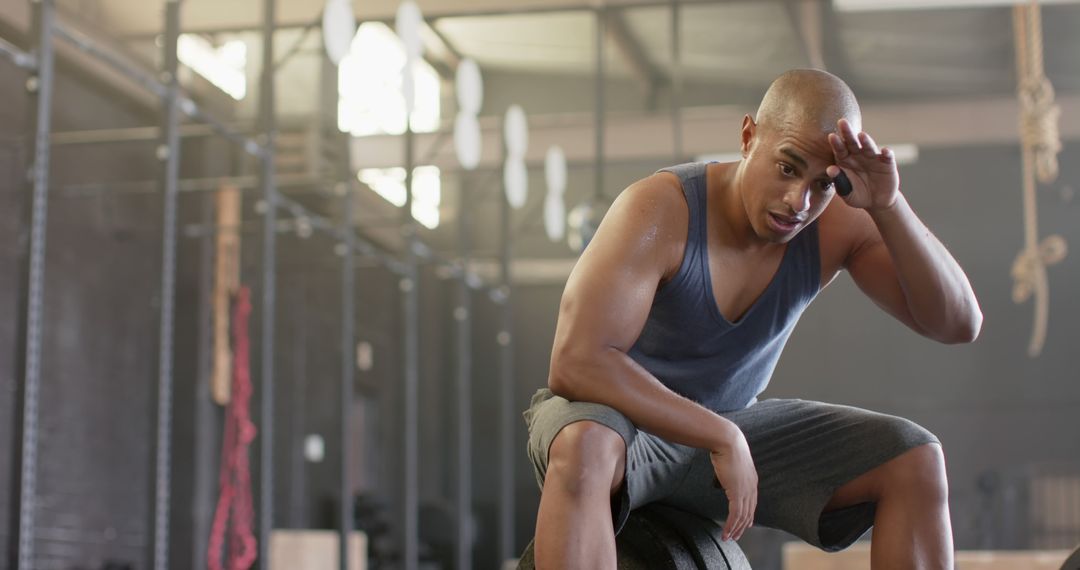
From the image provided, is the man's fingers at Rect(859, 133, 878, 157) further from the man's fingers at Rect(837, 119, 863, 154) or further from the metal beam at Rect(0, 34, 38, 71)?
the metal beam at Rect(0, 34, 38, 71)

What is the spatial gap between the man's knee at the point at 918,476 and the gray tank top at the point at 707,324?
0.22m

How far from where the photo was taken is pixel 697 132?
10.1 metres

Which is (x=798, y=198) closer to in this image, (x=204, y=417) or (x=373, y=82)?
(x=204, y=417)

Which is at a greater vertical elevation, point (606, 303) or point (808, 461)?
point (606, 303)

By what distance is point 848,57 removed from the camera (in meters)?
10.7

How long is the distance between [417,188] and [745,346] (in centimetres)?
1000

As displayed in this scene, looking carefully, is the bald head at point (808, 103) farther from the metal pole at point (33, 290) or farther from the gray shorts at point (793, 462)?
the metal pole at point (33, 290)

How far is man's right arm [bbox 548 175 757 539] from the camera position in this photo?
1.66m

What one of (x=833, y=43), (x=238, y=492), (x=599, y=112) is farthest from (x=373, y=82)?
A: (x=238, y=492)

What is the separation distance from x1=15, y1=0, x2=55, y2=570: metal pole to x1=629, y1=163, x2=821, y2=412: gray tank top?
1.78 metres

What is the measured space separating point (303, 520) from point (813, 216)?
8.59 meters

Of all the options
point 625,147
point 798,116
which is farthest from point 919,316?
point 625,147

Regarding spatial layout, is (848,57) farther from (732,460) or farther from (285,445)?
(732,460)

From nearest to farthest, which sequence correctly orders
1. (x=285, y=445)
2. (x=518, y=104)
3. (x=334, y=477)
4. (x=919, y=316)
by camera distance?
(x=919, y=316), (x=285, y=445), (x=334, y=477), (x=518, y=104)
